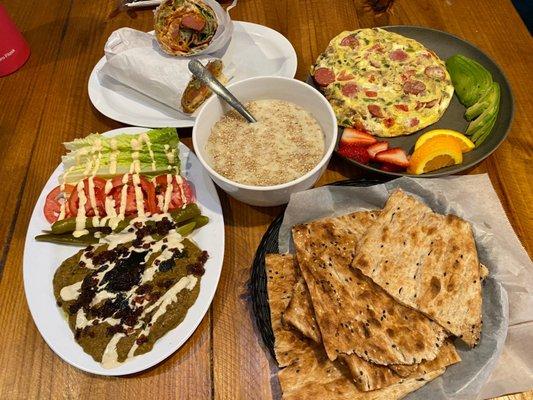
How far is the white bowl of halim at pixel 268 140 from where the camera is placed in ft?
5.47

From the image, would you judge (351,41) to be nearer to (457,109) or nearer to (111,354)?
(457,109)

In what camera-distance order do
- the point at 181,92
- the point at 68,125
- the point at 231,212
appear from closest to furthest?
1. the point at 231,212
2. the point at 181,92
3. the point at 68,125

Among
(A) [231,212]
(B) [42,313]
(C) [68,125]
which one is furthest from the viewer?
(C) [68,125]

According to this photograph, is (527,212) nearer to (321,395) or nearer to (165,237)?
(321,395)

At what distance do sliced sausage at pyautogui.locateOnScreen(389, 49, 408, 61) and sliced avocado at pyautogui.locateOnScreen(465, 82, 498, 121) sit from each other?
1.51ft

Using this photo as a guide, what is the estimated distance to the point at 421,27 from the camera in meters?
2.39

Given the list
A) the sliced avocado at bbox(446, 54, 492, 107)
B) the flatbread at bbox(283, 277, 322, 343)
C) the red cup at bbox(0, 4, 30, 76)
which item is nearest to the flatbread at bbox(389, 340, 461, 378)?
the flatbread at bbox(283, 277, 322, 343)

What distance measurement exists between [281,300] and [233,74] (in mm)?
1450

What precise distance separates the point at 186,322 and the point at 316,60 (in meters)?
1.61

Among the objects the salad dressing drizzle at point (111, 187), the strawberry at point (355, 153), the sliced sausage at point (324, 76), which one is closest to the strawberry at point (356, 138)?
the strawberry at point (355, 153)

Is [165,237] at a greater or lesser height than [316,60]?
lesser

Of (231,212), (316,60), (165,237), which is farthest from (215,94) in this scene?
(316,60)

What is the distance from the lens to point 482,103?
79.3 inches

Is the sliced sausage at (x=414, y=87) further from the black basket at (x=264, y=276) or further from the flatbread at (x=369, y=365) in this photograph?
the flatbread at (x=369, y=365)
